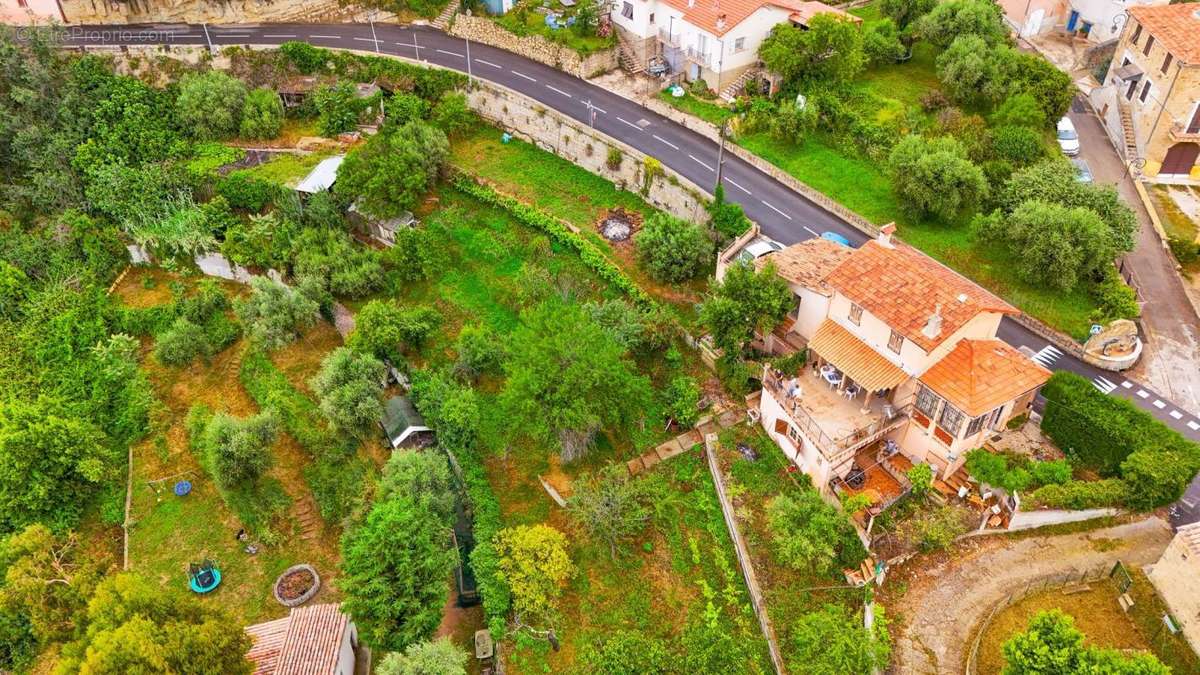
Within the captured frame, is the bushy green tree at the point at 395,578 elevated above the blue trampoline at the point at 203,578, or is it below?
above

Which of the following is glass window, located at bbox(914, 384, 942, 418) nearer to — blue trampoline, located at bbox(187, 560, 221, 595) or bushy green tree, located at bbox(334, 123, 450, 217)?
blue trampoline, located at bbox(187, 560, 221, 595)

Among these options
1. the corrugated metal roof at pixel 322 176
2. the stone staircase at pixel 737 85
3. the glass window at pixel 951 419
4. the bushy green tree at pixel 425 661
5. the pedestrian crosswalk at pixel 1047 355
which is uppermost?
the stone staircase at pixel 737 85

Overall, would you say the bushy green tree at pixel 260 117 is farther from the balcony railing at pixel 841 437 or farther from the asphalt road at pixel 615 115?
the balcony railing at pixel 841 437

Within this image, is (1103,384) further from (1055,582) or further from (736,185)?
(736,185)

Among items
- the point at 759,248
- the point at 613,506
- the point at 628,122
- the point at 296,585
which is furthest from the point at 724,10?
the point at 296,585

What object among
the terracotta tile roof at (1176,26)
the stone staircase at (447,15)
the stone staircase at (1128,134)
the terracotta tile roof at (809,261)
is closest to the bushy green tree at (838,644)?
the terracotta tile roof at (809,261)

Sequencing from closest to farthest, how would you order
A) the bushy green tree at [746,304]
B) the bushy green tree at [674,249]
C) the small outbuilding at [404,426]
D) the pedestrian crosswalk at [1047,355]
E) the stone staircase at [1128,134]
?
1. the bushy green tree at [746,304]
2. the pedestrian crosswalk at [1047,355]
3. the small outbuilding at [404,426]
4. the bushy green tree at [674,249]
5. the stone staircase at [1128,134]
